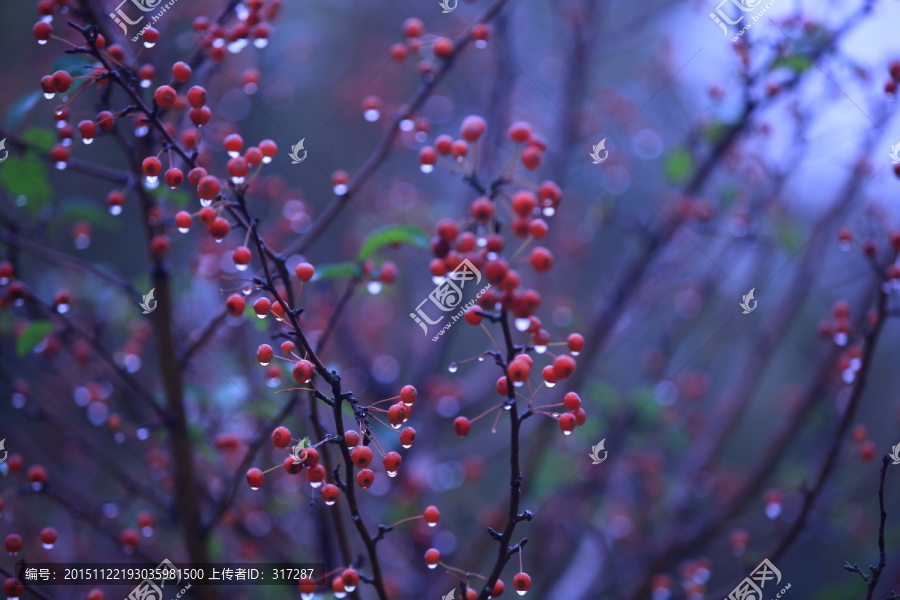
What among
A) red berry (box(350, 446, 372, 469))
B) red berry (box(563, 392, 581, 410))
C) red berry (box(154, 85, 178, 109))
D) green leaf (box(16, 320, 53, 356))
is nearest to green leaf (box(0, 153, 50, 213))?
green leaf (box(16, 320, 53, 356))

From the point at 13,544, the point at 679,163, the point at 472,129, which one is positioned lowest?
the point at 13,544

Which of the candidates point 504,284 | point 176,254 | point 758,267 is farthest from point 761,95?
point 176,254

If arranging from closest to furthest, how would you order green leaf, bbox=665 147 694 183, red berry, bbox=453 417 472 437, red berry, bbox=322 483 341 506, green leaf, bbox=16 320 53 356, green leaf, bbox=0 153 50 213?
1. red berry, bbox=322 483 341 506
2. red berry, bbox=453 417 472 437
3. green leaf, bbox=16 320 53 356
4. green leaf, bbox=0 153 50 213
5. green leaf, bbox=665 147 694 183

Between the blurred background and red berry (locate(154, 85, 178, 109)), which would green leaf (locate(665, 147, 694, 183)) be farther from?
red berry (locate(154, 85, 178, 109))

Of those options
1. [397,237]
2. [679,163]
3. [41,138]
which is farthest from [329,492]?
[679,163]

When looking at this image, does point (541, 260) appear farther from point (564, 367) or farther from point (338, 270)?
point (338, 270)

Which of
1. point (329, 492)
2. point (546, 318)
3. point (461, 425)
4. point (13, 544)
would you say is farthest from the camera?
point (546, 318)
